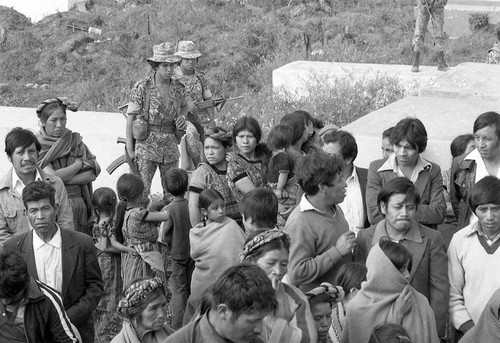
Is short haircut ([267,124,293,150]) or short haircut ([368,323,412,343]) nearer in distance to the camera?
short haircut ([368,323,412,343])

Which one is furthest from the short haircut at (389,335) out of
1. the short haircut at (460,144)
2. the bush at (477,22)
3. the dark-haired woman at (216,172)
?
the bush at (477,22)

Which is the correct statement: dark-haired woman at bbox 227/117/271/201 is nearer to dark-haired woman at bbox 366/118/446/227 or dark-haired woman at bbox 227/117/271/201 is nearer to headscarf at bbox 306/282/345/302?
dark-haired woman at bbox 366/118/446/227

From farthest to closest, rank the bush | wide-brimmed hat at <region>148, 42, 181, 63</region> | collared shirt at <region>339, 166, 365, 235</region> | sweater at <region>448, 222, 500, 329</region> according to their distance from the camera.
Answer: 1. the bush
2. wide-brimmed hat at <region>148, 42, 181, 63</region>
3. collared shirt at <region>339, 166, 365, 235</region>
4. sweater at <region>448, 222, 500, 329</region>

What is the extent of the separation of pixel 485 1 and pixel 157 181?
43.3ft

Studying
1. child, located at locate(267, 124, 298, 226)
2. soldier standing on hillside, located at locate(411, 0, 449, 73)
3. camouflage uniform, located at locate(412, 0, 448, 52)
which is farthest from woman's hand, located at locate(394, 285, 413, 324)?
camouflage uniform, located at locate(412, 0, 448, 52)

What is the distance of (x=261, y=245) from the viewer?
5117 mm

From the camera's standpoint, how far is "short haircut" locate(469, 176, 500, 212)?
19.1ft

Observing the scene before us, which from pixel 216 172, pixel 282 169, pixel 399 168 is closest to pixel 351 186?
pixel 399 168

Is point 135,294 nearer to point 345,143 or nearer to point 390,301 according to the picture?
point 390,301

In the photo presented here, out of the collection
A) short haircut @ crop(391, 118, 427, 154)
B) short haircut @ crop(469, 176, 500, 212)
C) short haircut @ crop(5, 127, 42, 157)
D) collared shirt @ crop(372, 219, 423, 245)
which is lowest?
collared shirt @ crop(372, 219, 423, 245)

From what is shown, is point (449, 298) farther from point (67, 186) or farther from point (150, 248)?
point (67, 186)

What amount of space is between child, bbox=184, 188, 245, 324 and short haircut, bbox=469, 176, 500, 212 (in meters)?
1.43

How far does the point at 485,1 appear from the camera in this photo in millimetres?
21766

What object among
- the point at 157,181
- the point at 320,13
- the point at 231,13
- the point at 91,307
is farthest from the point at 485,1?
the point at 91,307
